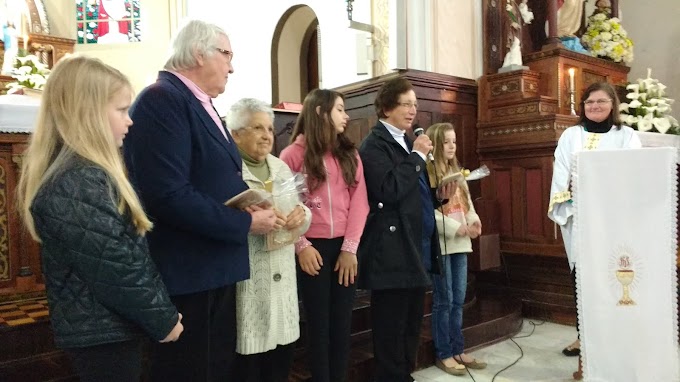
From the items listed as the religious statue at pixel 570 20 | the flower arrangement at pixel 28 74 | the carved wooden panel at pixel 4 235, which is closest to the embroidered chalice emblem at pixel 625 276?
the carved wooden panel at pixel 4 235

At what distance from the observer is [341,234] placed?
2293 millimetres

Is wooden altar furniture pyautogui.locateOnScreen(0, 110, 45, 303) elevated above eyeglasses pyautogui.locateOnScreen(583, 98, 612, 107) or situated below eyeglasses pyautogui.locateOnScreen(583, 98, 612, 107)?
below

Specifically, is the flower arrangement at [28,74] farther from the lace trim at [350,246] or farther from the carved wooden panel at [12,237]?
the lace trim at [350,246]

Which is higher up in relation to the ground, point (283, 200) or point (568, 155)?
point (568, 155)

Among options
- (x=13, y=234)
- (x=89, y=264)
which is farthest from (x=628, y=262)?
(x=13, y=234)

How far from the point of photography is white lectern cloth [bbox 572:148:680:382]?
7.43 feet

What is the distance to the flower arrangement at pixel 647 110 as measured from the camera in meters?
4.82

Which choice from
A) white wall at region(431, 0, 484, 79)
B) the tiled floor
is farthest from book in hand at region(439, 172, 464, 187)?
white wall at region(431, 0, 484, 79)

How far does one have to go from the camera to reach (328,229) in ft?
7.41

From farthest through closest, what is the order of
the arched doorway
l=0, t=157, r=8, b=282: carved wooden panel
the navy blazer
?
the arched doorway < l=0, t=157, r=8, b=282: carved wooden panel < the navy blazer

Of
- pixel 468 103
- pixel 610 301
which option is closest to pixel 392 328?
pixel 610 301

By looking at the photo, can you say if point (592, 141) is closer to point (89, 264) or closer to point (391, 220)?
point (391, 220)

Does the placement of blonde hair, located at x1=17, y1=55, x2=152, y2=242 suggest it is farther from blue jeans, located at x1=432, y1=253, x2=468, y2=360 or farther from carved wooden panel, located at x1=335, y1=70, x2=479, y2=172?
carved wooden panel, located at x1=335, y1=70, x2=479, y2=172

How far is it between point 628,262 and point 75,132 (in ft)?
7.13
